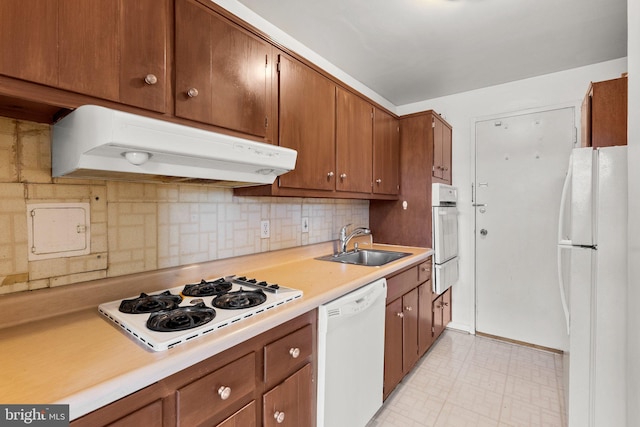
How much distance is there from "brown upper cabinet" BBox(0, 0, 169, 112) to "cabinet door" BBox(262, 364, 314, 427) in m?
1.11

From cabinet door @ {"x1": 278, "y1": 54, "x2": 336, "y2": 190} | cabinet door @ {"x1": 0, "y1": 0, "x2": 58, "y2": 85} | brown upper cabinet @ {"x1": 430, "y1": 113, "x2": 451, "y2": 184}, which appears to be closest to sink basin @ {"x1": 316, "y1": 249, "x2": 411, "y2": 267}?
cabinet door @ {"x1": 278, "y1": 54, "x2": 336, "y2": 190}

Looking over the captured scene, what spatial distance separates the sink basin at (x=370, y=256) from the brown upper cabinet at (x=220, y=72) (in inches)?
49.2

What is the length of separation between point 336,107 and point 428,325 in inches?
75.5

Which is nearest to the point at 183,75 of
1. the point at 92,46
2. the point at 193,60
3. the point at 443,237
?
the point at 193,60

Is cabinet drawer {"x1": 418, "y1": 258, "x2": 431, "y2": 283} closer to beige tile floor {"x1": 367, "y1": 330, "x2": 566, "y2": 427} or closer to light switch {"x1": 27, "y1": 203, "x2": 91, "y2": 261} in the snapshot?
beige tile floor {"x1": 367, "y1": 330, "x2": 566, "y2": 427}

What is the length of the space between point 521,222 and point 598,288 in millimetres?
1432

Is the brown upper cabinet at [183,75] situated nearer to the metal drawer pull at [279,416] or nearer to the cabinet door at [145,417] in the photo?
the cabinet door at [145,417]

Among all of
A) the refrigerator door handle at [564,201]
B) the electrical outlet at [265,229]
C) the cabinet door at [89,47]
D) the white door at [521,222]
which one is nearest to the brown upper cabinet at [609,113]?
the refrigerator door handle at [564,201]

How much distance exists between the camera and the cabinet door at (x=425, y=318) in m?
2.32

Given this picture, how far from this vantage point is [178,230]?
1426mm

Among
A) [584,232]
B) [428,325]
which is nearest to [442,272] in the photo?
[428,325]

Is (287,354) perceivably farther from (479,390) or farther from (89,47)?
(479,390)

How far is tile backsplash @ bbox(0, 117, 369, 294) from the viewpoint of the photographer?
988 millimetres

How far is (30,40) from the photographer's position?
2.56 ft
